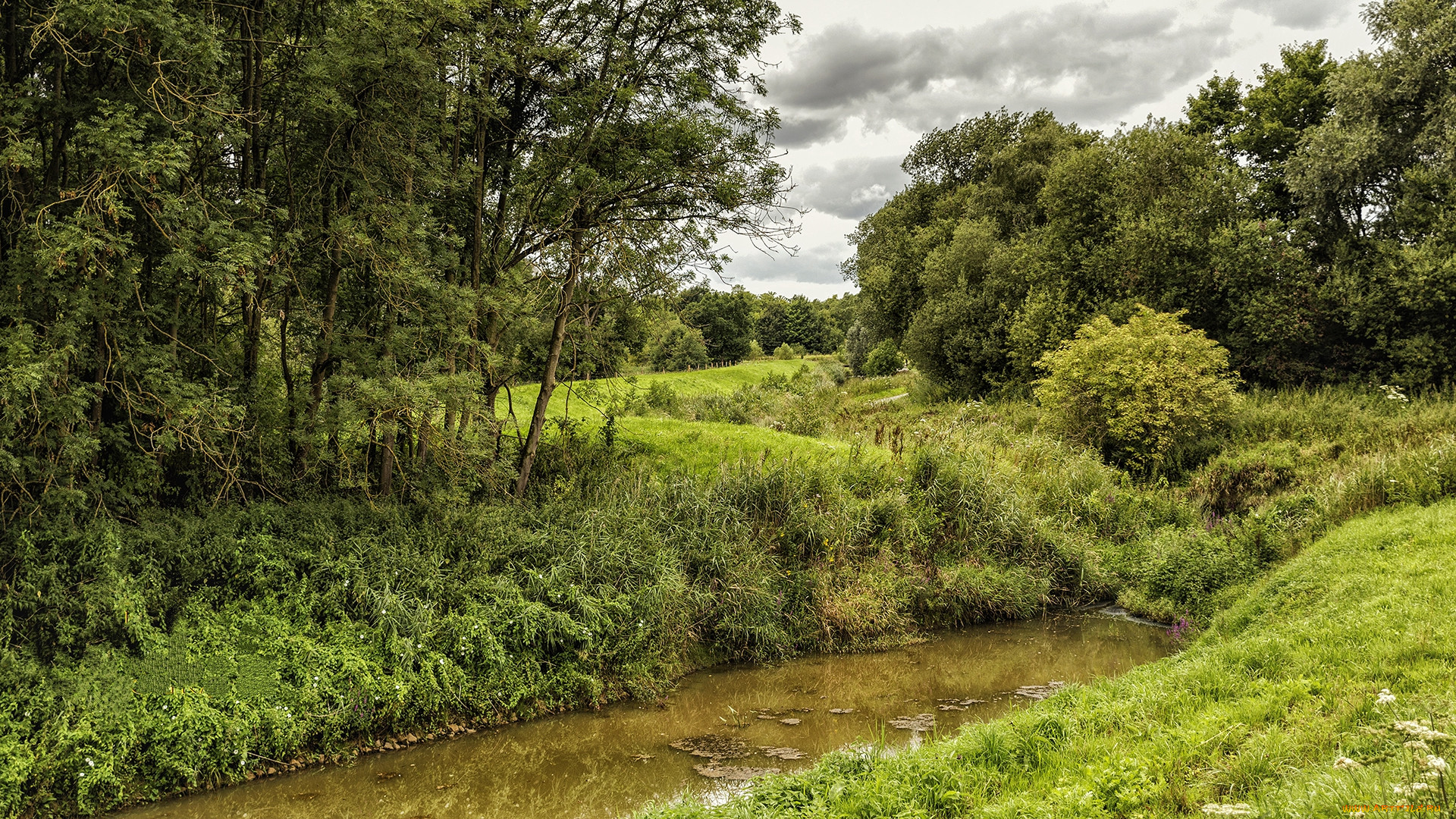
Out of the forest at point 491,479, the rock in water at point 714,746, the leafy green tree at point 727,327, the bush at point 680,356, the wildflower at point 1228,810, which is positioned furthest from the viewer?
the leafy green tree at point 727,327

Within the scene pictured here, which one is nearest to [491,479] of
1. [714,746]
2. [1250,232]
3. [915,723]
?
[714,746]

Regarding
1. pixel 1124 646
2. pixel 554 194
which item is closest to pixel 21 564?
pixel 554 194

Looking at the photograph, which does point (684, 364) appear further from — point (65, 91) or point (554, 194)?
point (65, 91)

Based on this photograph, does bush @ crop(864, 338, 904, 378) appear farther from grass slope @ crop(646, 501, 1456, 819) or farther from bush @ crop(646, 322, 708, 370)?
grass slope @ crop(646, 501, 1456, 819)

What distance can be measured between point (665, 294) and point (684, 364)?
41.5 metres

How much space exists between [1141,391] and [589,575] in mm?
15711

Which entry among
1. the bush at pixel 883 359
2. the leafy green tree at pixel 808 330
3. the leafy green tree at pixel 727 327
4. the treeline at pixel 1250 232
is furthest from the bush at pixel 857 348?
the leafy green tree at pixel 808 330

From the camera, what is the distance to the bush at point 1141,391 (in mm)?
18656

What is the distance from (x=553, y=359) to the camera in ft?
38.8

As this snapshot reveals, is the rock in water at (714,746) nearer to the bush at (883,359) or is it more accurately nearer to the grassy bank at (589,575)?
the grassy bank at (589,575)

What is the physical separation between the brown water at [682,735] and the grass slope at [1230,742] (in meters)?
1.71

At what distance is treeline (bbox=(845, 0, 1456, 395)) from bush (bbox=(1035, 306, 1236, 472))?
11.4ft

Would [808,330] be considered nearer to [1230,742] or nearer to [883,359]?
[883,359]

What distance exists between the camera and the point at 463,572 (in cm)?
923
